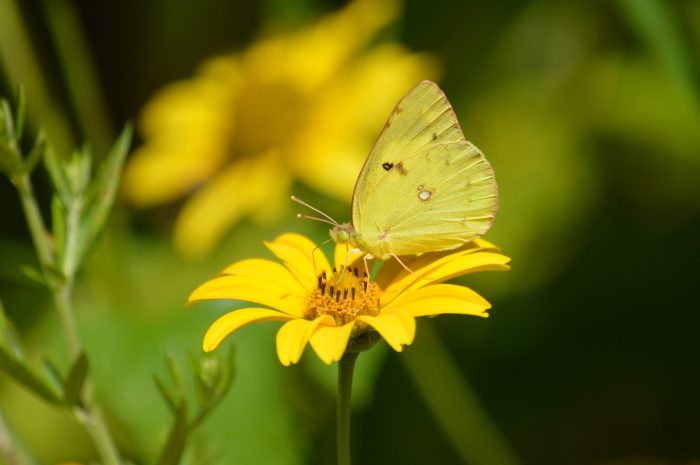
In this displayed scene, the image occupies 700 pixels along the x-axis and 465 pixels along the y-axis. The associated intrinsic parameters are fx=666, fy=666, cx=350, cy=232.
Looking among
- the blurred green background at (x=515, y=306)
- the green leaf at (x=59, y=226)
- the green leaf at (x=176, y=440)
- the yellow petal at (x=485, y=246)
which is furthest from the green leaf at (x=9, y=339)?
the blurred green background at (x=515, y=306)

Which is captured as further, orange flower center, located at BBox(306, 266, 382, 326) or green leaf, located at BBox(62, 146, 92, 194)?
orange flower center, located at BBox(306, 266, 382, 326)

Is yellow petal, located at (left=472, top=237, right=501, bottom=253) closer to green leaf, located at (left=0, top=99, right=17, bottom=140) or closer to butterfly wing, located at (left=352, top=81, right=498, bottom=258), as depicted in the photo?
butterfly wing, located at (left=352, top=81, right=498, bottom=258)

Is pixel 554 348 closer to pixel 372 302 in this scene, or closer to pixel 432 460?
pixel 432 460

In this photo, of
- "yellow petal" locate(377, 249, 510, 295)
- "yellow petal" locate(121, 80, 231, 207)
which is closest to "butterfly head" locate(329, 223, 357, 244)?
"yellow petal" locate(377, 249, 510, 295)

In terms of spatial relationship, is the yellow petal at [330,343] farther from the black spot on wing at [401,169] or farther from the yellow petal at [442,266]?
the black spot on wing at [401,169]

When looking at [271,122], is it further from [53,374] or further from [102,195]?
[53,374]

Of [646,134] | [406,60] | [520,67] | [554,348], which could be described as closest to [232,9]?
[406,60]

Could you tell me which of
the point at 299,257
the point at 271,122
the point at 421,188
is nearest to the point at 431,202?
the point at 421,188
